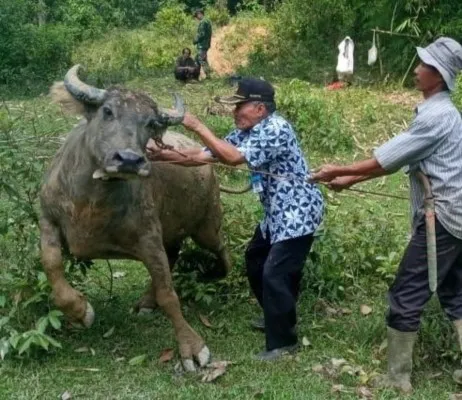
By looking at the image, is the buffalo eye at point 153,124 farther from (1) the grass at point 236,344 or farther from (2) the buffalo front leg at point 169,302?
(1) the grass at point 236,344

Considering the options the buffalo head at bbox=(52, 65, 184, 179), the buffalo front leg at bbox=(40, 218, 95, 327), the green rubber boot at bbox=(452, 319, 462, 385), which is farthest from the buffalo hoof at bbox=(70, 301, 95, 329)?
the green rubber boot at bbox=(452, 319, 462, 385)

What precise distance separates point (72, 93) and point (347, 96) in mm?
10875

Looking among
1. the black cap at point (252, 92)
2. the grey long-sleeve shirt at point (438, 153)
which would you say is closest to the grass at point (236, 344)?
the grey long-sleeve shirt at point (438, 153)

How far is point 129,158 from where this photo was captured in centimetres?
447

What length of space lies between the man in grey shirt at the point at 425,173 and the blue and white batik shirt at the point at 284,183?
336 mm

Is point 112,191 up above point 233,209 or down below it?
above

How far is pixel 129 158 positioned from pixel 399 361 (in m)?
1.86

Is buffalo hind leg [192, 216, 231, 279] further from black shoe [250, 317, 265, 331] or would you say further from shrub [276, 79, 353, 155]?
shrub [276, 79, 353, 155]

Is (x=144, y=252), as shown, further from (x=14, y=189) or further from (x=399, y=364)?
(x=399, y=364)

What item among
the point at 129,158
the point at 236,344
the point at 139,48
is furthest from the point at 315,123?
the point at 139,48

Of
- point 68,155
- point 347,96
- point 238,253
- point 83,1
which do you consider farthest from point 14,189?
point 83,1

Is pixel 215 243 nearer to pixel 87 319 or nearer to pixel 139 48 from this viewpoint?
pixel 87 319

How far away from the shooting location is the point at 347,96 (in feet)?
50.5

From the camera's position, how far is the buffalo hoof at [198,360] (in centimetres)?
514
